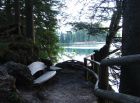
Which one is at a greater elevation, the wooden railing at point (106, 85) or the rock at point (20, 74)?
the wooden railing at point (106, 85)

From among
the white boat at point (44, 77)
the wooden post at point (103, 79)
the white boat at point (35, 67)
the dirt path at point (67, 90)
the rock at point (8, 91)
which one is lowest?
the dirt path at point (67, 90)

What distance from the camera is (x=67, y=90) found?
11.1 m

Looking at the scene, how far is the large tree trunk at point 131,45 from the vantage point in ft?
16.0

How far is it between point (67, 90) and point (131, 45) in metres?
6.25

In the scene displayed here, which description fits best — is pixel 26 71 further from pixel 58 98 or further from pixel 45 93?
pixel 58 98

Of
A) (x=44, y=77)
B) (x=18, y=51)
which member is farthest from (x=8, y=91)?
(x=18, y=51)

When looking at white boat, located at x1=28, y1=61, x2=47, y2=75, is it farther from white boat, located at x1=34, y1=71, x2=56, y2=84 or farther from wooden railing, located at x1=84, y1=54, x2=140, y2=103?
wooden railing, located at x1=84, y1=54, x2=140, y2=103

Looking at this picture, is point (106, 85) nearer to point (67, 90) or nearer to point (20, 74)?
point (20, 74)

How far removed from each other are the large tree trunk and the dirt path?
3979 millimetres

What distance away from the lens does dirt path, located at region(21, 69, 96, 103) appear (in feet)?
30.6

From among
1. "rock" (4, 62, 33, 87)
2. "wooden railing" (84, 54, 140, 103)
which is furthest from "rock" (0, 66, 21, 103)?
"wooden railing" (84, 54, 140, 103)

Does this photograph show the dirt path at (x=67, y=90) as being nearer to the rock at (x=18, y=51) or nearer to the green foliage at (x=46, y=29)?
the rock at (x=18, y=51)

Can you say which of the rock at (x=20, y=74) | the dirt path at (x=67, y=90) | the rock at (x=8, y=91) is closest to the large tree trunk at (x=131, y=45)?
the rock at (x=8, y=91)

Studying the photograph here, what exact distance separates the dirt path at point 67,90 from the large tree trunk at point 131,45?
398cm
